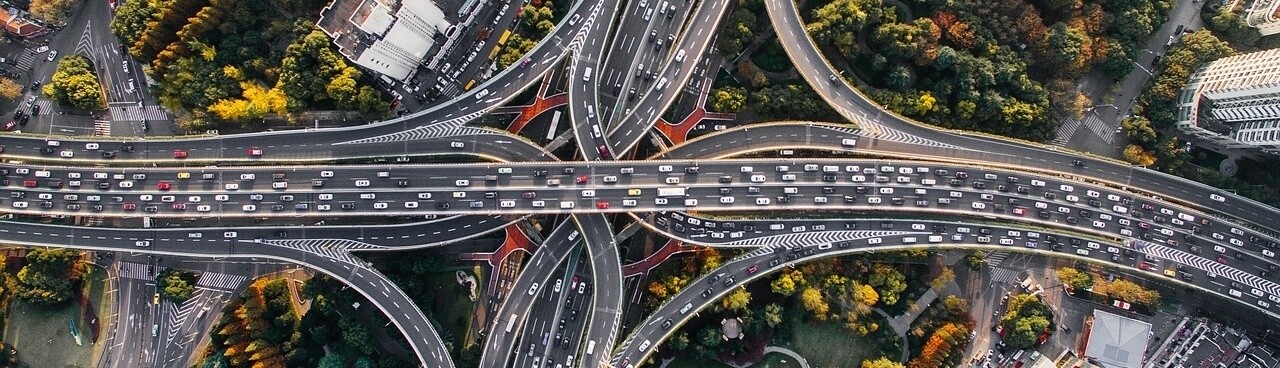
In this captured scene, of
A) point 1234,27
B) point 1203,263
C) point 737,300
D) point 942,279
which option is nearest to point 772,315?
point 737,300

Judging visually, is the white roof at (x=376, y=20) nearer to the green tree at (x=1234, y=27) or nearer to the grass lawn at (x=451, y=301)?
A: the grass lawn at (x=451, y=301)

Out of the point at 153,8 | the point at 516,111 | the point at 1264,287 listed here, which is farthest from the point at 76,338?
the point at 1264,287

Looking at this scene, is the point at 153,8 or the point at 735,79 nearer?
the point at 153,8

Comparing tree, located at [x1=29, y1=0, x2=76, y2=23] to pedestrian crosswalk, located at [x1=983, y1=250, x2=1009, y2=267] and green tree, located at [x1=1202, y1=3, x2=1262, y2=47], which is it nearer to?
pedestrian crosswalk, located at [x1=983, y1=250, x2=1009, y2=267]

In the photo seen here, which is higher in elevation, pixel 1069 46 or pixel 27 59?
pixel 1069 46

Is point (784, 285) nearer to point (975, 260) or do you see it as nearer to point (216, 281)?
point (975, 260)

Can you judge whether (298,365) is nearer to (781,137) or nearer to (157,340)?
(157,340)

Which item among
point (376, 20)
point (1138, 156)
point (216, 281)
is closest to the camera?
point (376, 20)
